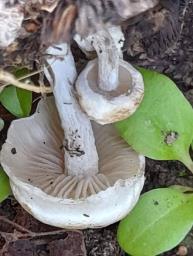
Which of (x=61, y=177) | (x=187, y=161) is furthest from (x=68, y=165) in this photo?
(x=187, y=161)

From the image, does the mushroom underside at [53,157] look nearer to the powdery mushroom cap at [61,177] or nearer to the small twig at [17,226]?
the powdery mushroom cap at [61,177]

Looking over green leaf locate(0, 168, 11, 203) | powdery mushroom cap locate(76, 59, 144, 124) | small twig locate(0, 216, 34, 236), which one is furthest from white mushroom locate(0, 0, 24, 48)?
small twig locate(0, 216, 34, 236)

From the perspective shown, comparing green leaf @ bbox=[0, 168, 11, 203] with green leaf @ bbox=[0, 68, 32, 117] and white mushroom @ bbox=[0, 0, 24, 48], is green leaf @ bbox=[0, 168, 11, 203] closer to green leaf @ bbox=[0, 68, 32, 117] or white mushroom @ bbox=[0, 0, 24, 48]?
green leaf @ bbox=[0, 68, 32, 117]

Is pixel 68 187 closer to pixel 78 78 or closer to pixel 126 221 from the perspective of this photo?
pixel 126 221

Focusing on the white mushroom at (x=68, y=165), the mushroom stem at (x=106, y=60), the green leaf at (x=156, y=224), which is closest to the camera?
the mushroom stem at (x=106, y=60)

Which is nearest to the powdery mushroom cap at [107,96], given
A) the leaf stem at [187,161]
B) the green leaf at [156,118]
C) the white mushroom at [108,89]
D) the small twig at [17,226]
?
the white mushroom at [108,89]

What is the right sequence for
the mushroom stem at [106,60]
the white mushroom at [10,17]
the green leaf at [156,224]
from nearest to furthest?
the white mushroom at [10,17], the mushroom stem at [106,60], the green leaf at [156,224]

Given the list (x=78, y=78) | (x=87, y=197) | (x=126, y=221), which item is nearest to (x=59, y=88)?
(x=78, y=78)
